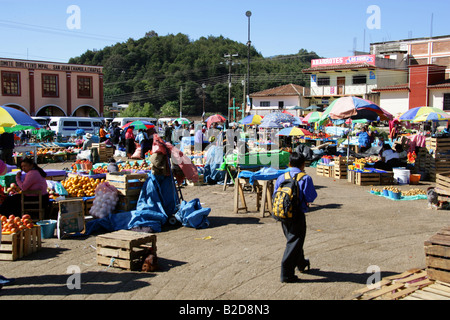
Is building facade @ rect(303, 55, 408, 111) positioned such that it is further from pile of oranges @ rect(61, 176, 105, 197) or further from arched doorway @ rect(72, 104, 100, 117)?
pile of oranges @ rect(61, 176, 105, 197)

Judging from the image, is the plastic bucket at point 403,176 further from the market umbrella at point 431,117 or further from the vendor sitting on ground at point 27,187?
the vendor sitting on ground at point 27,187

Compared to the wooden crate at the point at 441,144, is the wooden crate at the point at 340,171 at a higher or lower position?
lower

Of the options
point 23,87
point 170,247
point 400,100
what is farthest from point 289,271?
point 400,100

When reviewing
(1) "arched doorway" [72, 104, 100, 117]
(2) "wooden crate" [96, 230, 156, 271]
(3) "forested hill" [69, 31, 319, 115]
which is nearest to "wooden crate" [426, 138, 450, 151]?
(2) "wooden crate" [96, 230, 156, 271]

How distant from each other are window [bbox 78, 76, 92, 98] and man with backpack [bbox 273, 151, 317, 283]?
40.7 m

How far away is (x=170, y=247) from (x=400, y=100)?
142 feet

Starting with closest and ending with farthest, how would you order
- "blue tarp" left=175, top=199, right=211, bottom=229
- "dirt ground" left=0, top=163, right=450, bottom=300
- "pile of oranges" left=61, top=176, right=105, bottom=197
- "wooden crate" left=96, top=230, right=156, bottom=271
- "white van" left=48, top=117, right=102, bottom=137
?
1. "dirt ground" left=0, top=163, right=450, bottom=300
2. "wooden crate" left=96, top=230, right=156, bottom=271
3. "blue tarp" left=175, top=199, right=211, bottom=229
4. "pile of oranges" left=61, top=176, right=105, bottom=197
5. "white van" left=48, top=117, right=102, bottom=137

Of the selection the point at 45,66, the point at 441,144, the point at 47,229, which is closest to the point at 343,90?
the point at 45,66

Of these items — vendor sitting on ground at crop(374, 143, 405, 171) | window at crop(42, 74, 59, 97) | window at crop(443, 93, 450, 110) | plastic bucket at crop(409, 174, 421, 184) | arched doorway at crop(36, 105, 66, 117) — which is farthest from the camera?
window at crop(443, 93, 450, 110)

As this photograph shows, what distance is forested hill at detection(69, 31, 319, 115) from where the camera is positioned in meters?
76.8

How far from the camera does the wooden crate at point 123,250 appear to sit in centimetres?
599

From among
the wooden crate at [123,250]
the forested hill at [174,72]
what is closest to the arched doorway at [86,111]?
the forested hill at [174,72]
